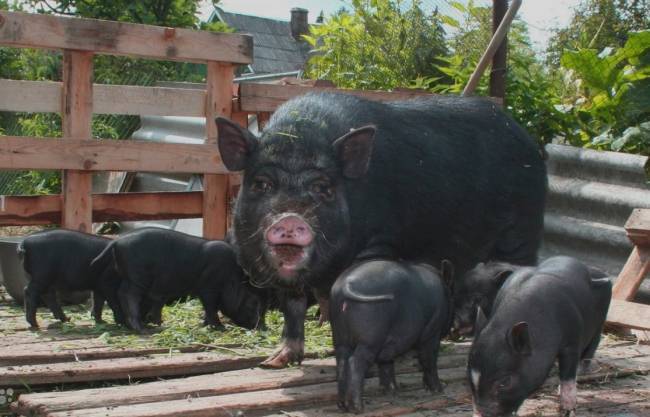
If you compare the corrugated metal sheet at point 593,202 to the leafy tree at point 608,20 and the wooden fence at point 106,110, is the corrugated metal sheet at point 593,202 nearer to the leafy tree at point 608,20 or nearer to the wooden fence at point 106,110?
the wooden fence at point 106,110

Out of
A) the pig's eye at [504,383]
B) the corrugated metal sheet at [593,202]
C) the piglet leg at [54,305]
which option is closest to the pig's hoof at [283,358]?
the pig's eye at [504,383]

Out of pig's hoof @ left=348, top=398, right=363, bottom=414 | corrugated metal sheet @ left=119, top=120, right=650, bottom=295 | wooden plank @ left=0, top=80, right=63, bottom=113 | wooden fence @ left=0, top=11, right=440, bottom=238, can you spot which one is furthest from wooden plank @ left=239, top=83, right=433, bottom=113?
pig's hoof @ left=348, top=398, right=363, bottom=414

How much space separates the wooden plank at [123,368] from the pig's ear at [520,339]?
168cm

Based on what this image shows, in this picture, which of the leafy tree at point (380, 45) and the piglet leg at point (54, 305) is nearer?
the piglet leg at point (54, 305)

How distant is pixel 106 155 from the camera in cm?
748

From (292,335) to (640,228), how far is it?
2861 millimetres

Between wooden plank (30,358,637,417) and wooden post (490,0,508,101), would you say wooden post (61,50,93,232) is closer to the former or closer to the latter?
wooden plank (30,358,637,417)

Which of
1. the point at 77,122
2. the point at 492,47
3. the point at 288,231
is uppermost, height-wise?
the point at 492,47

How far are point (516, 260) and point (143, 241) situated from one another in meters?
2.38

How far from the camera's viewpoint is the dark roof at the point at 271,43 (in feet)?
126

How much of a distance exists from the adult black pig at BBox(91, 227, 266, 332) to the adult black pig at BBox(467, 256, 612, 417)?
7.26 feet

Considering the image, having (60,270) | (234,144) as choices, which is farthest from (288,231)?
(60,270)

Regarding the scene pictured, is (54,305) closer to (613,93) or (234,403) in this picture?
(234,403)

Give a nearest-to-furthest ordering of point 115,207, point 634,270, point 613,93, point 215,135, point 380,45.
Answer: point 634,270
point 115,207
point 215,135
point 613,93
point 380,45
